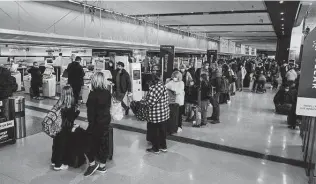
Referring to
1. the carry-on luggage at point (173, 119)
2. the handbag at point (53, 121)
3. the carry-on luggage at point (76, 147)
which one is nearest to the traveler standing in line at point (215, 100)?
the carry-on luggage at point (173, 119)

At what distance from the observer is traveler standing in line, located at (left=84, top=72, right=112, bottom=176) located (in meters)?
3.55

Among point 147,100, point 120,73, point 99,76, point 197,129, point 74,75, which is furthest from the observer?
point 74,75

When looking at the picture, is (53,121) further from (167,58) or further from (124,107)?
(167,58)

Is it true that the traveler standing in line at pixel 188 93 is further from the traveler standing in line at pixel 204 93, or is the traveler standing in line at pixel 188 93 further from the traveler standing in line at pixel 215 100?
the traveler standing in line at pixel 215 100

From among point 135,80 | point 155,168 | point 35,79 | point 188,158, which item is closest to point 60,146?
point 155,168

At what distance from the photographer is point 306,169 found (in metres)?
4.10

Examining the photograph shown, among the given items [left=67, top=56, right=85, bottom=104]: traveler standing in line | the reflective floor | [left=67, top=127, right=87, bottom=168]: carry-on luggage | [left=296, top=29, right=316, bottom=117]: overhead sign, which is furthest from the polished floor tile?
[left=67, top=56, right=85, bottom=104]: traveler standing in line

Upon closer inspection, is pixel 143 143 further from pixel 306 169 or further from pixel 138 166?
pixel 306 169

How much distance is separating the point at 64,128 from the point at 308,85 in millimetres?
3458

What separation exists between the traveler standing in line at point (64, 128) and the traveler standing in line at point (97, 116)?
1.01 feet

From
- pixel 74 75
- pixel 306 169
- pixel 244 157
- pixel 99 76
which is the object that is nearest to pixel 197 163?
pixel 244 157

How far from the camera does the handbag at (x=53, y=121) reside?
3.69 m

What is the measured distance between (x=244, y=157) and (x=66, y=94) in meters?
3.22

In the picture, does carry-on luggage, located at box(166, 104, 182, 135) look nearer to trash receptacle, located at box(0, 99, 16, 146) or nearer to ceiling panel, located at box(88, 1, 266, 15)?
trash receptacle, located at box(0, 99, 16, 146)
